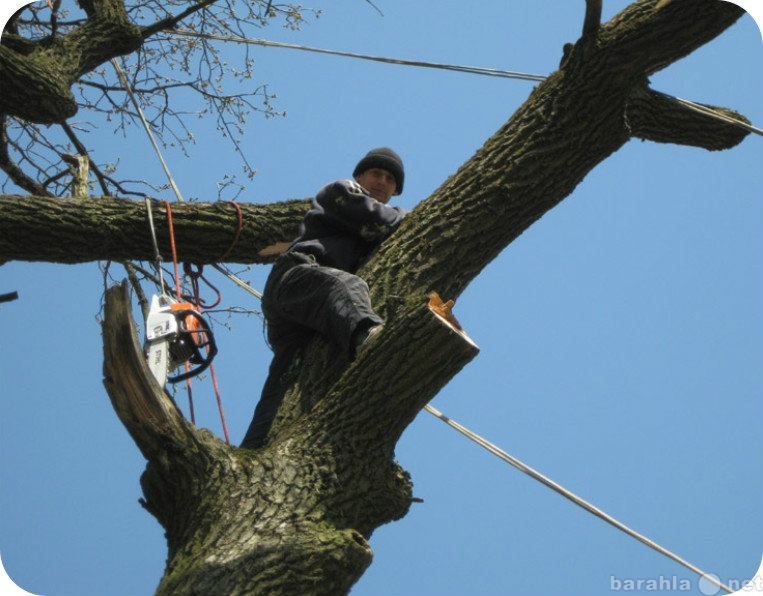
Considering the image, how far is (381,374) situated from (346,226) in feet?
3.31

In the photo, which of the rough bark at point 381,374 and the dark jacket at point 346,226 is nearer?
the rough bark at point 381,374

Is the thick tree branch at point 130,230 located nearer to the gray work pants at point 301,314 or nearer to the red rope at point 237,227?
the red rope at point 237,227

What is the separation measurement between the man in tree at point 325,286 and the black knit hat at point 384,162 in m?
0.39

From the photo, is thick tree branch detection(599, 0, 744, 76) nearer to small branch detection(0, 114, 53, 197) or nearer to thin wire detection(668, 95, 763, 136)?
thin wire detection(668, 95, 763, 136)

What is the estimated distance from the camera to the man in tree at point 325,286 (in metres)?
3.47

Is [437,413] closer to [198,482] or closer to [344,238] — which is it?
[344,238]

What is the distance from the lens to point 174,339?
3463mm

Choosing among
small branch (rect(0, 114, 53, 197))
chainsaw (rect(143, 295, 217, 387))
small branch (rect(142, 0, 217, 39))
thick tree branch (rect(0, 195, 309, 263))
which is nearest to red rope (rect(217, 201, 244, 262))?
thick tree branch (rect(0, 195, 309, 263))

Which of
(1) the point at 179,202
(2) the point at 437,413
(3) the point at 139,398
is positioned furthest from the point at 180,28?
(3) the point at 139,398

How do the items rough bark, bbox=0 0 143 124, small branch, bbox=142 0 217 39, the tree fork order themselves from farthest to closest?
small branch, bbox=142 0 217 39 → rough bark, bbox=0 0 143 124 → the tree fork

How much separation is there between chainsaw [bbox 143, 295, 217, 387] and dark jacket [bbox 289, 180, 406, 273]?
1.67 ft

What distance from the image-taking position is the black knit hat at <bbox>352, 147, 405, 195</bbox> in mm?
4461

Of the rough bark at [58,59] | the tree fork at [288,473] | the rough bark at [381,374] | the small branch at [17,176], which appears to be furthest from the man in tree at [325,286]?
the small branch at [17,176]

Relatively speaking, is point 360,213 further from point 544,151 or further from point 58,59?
point 58,59
